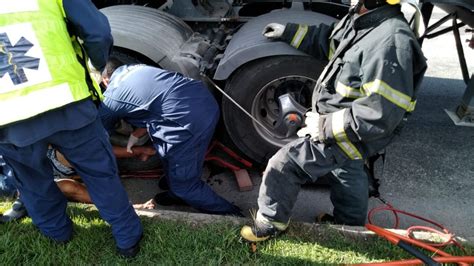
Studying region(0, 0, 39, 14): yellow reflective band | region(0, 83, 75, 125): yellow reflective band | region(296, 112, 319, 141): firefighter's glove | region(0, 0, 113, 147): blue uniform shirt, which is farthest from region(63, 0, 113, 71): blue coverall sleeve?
region(296, 112, 319, 141): firefighter's glove

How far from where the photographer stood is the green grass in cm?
247

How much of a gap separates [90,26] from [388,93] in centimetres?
156

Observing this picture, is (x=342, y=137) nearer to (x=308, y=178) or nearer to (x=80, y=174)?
(x=308, y=178)

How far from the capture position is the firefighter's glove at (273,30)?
2977 millimetres

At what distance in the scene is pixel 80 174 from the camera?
2.36 m

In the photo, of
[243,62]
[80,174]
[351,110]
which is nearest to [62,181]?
[80,174]

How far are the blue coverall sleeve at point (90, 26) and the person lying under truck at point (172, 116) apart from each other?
0.55 m

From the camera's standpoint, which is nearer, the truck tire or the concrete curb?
the concrete curb

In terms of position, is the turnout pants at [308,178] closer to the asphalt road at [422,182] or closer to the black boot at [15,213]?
the asphalt road at [422,182]

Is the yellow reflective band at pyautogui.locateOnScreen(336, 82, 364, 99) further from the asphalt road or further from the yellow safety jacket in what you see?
the yellow safety jacket

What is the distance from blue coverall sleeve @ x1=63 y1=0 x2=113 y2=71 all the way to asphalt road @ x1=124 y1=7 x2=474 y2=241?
1472mm

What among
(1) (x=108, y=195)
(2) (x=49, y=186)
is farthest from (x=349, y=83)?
(2) (x=49, y=186)

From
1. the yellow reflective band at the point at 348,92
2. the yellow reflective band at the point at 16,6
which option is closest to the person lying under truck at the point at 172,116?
the yellow reflective band at the point at 16,6

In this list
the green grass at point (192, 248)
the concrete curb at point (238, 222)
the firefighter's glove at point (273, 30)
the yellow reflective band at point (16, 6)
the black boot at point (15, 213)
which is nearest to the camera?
the yellow reflective band at point (16, 6)
